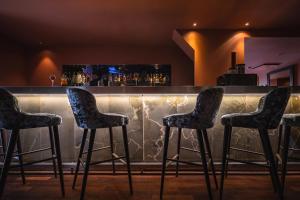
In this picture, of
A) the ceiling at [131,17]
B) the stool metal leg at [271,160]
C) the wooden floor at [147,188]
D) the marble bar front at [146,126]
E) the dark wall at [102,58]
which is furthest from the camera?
the dark wall at [102,58]

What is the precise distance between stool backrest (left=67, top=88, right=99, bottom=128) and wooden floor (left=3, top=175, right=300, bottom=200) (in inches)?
26.7

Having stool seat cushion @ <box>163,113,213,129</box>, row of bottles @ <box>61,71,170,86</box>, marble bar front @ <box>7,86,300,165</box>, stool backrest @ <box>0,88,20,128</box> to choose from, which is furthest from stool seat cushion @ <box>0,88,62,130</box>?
row of bottles @ <box>61,71,170,86</box>

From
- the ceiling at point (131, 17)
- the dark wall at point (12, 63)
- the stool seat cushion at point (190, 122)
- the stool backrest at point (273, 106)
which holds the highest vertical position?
the ceiling at point (131, 17)

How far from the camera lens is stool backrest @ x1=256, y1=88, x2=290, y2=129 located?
1959 mm

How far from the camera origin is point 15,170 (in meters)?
2.89

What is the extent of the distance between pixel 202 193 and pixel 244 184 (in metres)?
0.51

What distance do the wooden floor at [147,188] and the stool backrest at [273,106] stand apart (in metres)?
0.67

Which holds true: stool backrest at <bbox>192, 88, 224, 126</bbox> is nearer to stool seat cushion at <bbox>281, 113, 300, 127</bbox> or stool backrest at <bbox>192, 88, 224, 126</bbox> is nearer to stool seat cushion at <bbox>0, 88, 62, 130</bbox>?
stool seat cushion at <bbox>281, 113, 300, 127</bbox>

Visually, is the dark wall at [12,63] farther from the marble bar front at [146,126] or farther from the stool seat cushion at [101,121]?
the stool seat cushion at [101,121]

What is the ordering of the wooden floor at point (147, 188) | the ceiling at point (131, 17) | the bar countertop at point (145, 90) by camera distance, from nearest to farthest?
the wooden floor at point (147, 188) < the bar countertop at point (145, 90) < the ceiling at point (131, 17)

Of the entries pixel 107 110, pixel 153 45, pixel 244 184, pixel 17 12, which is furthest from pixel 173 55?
pixel 244 184

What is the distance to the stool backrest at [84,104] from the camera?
6.74ft

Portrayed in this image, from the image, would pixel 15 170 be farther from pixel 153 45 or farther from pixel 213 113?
pixel 153 45

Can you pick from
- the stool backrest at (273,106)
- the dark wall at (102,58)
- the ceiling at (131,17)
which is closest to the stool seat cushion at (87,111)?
the stool backrest at (273,106)
